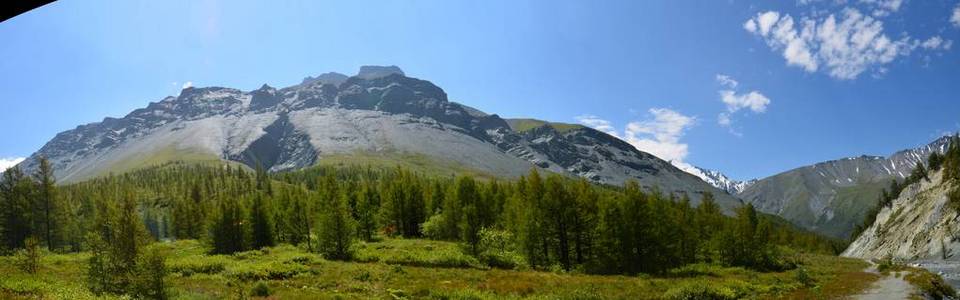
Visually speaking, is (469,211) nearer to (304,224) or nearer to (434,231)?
(434,231)

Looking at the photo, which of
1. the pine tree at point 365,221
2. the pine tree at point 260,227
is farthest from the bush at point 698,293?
the pine tree at point 260,227

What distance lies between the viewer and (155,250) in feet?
86.6

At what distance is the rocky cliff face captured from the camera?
9481cm

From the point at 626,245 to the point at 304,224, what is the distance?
156 feet

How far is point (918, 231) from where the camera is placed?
110750 millimetres

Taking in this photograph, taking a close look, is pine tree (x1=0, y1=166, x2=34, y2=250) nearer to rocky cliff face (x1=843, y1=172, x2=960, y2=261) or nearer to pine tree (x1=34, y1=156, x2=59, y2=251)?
pine tree (x1=34, y1=156, x2=59, y2=251)

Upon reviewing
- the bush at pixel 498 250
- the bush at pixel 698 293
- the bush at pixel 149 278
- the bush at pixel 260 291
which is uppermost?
the bush at pixel 149 278

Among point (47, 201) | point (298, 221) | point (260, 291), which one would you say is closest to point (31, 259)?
point (260, 291)

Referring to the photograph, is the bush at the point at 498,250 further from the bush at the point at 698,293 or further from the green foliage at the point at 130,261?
the green foliage at the point at 130,261

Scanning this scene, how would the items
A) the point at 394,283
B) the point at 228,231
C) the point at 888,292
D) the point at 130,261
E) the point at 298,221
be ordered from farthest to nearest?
the point at 298,221 < the point at 228,231 < the point at 888,292 < the point at 394,283 < the point at 130,261

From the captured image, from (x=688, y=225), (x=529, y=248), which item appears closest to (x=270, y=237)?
(x=529, y=248)

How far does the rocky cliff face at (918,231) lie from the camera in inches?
3733

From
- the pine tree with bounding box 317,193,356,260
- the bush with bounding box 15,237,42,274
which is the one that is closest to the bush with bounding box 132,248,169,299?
Answer: the bush with bounding box 15,237,42,274

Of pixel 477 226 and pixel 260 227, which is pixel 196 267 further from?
pixel 260 227
